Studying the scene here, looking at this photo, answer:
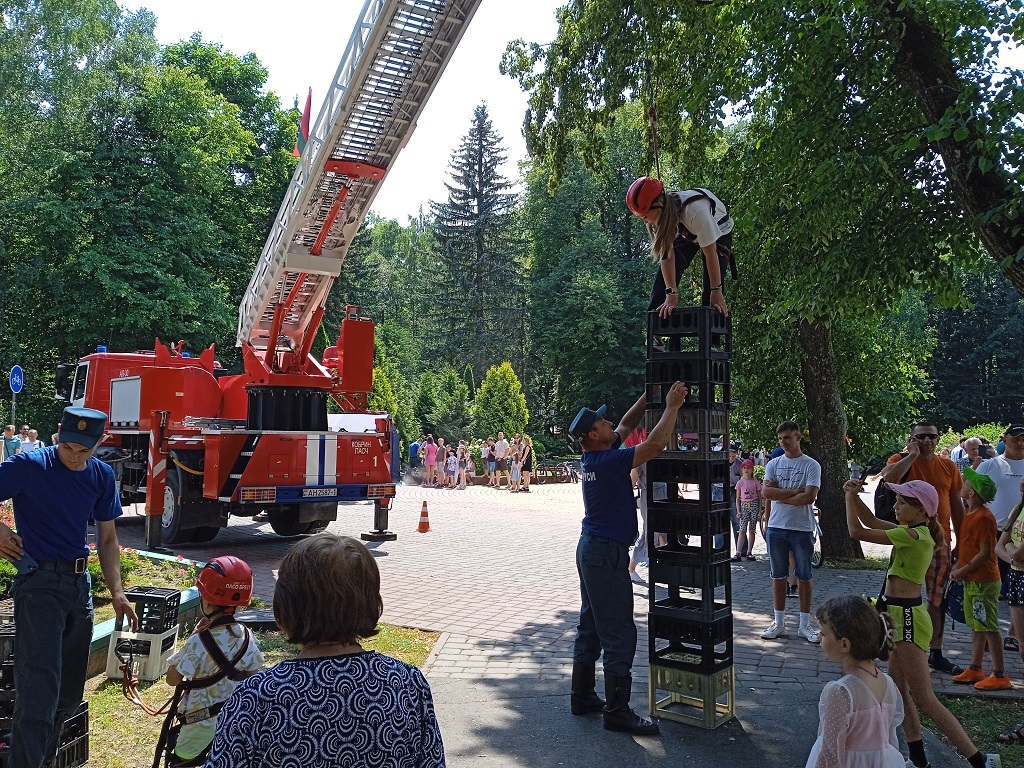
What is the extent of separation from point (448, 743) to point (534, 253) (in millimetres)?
50726

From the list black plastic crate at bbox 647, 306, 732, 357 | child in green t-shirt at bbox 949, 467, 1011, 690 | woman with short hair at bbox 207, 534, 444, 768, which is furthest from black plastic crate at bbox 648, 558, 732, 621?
woman with short hair at bbox 207, 534, 444, 768

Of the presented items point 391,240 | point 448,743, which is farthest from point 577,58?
point 391,240

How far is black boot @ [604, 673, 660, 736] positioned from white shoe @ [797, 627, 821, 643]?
292cm

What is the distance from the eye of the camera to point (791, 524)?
766 centimetres

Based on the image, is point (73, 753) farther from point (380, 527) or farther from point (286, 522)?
point (286, 522)

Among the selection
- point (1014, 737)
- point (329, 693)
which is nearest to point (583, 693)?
point (1014, 737)

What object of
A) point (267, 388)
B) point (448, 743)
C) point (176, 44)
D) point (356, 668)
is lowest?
point (448, 743)

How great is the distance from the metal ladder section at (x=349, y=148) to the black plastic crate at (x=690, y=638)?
256 inches

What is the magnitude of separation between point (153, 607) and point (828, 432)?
31.7ft

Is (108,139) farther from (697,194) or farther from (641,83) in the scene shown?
(697,194)

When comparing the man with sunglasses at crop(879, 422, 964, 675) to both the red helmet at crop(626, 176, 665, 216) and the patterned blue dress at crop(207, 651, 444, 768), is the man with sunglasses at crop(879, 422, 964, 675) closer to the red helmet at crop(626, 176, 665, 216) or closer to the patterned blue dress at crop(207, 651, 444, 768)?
the red helmet at crop(626, 176, 665, 216)

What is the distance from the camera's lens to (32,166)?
94.4 ft

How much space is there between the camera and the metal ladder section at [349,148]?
897cm

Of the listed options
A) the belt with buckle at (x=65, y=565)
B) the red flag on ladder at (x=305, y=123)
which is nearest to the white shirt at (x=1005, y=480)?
the belt with buckle at (x=65, y=565)
